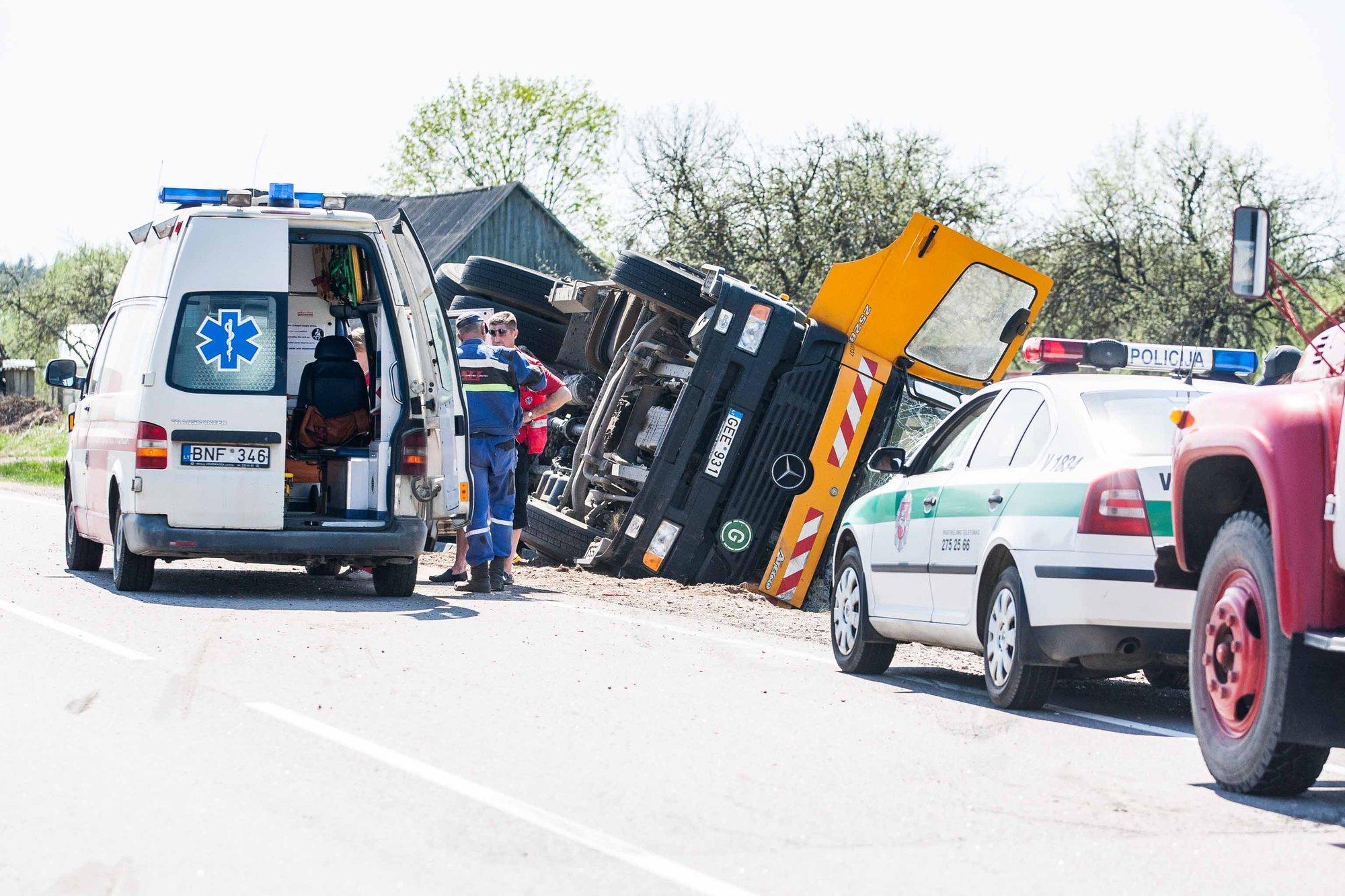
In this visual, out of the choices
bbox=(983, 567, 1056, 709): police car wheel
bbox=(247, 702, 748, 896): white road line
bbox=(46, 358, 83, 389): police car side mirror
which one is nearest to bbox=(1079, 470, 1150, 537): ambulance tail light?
bbox=(983, 567, 1056, 709): police car wheel

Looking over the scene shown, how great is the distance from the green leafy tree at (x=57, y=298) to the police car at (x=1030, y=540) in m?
60.9

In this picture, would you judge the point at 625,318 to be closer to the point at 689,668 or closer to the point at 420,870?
the point at 689,668

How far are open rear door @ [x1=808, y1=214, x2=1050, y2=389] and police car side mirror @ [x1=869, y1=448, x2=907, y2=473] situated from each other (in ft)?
13.4

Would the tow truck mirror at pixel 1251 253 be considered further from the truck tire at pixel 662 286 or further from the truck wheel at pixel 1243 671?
the truck tire at pixel 662 286

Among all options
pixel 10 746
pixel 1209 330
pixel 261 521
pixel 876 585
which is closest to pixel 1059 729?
pixel 876 585

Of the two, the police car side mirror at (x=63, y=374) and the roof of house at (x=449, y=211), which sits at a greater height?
the roof of house at (x=449, y=211)

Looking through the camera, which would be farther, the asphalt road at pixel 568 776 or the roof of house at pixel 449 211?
the roof of house at pixel 449 211

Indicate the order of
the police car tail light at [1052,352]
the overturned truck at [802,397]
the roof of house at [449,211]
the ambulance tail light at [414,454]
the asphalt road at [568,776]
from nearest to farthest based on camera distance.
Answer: the asphalt road at [568,776] → the police car tail light at [1052,352] → the ambulance tail light at [414,454] → the overturned truck at [802,397] → the roof of house at [449,211]

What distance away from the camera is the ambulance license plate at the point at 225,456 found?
33.6 feet

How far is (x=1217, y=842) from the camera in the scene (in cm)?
501

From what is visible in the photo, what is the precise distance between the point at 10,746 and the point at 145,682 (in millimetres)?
1261

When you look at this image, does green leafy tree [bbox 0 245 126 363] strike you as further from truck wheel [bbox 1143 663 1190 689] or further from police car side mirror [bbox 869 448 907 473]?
truck wheel [bbox 1143 663 1190 689]

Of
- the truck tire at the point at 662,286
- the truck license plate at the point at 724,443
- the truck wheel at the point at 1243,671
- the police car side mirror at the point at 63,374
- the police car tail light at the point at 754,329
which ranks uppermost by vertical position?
the truck tire at the point at 662,286

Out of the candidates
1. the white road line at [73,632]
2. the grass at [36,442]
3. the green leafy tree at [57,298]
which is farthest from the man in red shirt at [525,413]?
Answer: the green leafy tree at [57,298]
